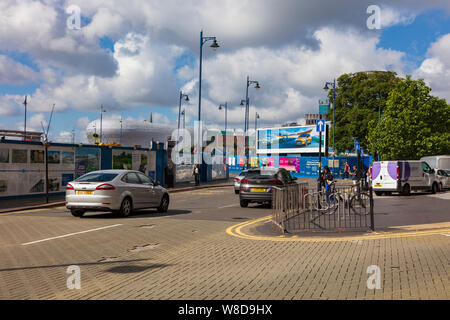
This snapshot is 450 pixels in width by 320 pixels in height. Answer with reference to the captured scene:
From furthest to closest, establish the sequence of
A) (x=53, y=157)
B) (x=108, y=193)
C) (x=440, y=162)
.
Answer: (x=440, y=162), (x=53, y=157), (x=108, y=193)

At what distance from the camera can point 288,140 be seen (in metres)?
112

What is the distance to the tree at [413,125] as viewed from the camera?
41.9 metres

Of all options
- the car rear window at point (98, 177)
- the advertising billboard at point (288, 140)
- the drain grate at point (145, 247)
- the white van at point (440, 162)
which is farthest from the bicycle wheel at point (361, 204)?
the advertising billboard at point (288, 140)

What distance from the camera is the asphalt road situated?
18.6 feet

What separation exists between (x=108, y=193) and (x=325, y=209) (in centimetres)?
632

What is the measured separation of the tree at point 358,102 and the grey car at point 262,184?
40.8 m

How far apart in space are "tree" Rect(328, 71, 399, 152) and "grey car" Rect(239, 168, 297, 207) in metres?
40.8

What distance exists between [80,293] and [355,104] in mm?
57095

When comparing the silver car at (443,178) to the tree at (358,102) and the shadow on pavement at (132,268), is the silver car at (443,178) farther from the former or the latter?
the tree at (358,102)

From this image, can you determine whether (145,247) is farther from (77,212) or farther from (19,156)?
(19,156)

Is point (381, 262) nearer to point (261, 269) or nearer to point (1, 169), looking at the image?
point (261, 269)

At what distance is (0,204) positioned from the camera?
19.0 meters

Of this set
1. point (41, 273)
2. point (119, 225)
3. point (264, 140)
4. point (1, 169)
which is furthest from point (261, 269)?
point (264, 140)

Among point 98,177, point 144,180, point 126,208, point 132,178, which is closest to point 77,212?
point 98,177
